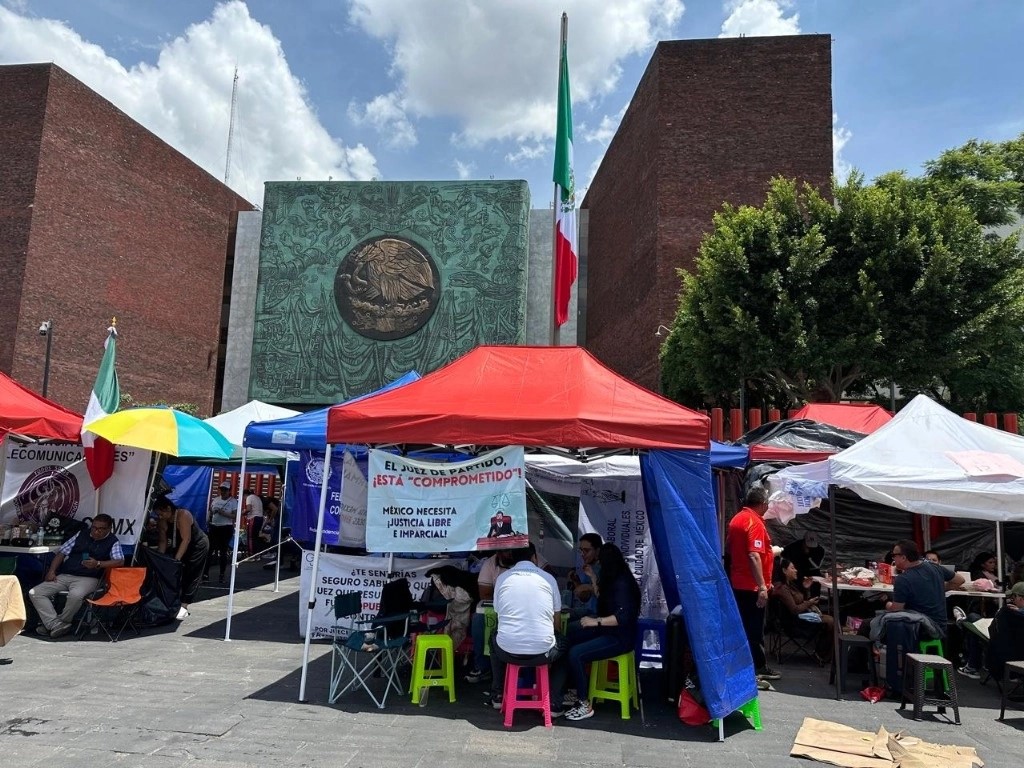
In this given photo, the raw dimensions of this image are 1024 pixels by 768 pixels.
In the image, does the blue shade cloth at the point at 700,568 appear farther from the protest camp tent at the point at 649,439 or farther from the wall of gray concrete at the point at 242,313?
the wall of gray concrete at the point at 242,313

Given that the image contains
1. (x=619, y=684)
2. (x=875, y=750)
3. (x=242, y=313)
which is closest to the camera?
(x=875, y=750)

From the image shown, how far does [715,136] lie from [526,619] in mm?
27839

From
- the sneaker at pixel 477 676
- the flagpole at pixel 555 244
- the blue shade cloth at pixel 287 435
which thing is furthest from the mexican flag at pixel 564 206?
the sneaker at pixel 477 676

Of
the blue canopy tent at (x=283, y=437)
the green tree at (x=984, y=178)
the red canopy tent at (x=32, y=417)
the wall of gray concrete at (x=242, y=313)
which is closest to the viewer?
the blue canopy tent at (x=283, y=437)

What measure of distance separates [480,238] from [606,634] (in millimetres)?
30090

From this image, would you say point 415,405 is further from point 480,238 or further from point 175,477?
point 480,238

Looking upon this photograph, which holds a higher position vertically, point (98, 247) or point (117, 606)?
point (98, 247)

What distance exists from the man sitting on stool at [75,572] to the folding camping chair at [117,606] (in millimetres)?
145

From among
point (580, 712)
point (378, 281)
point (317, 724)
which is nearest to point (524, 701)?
point (580, 712)

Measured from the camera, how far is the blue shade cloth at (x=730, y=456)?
970 cm

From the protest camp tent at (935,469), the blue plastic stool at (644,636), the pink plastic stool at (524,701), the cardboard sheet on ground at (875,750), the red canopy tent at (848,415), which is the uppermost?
the red canopy tent at (848,415)

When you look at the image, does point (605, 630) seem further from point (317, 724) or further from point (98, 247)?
point (98, 247)

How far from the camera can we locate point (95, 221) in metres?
34.4

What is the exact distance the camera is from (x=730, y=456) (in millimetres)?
9781
